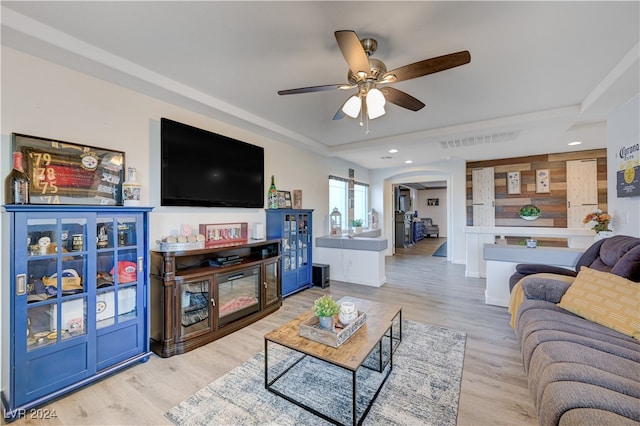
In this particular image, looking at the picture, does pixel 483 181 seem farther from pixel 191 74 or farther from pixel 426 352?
pixel 191 74

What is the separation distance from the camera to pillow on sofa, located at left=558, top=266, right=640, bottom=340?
5.30 ft

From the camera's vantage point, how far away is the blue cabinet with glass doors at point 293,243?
12.5ft

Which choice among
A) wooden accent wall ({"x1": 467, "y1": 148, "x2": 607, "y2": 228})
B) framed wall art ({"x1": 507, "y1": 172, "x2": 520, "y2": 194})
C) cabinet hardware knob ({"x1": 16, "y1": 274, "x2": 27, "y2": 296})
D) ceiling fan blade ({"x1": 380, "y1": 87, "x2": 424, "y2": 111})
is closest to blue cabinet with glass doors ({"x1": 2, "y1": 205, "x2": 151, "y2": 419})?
cabinet hardware knob ({"x1": 16, "y1": 274, "x2": 27, "y2": 296})

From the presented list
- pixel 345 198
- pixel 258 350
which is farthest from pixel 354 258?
pixel 258 350

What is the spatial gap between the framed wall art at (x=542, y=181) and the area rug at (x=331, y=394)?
4998 mm

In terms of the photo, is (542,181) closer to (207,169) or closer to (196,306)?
(207,169)

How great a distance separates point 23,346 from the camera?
5.40ft

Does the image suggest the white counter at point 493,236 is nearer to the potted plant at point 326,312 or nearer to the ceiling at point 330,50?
the ceiling at point 330,50

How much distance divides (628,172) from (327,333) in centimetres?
330

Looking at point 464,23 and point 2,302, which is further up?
point 464,23

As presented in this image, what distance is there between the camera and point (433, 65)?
1637 millimetres

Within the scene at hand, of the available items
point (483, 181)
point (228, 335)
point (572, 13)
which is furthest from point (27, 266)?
point (483, 181)

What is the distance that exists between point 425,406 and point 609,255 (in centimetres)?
209

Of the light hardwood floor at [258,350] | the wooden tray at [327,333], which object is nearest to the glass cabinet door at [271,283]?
the light hardwood floor at [258,350]
